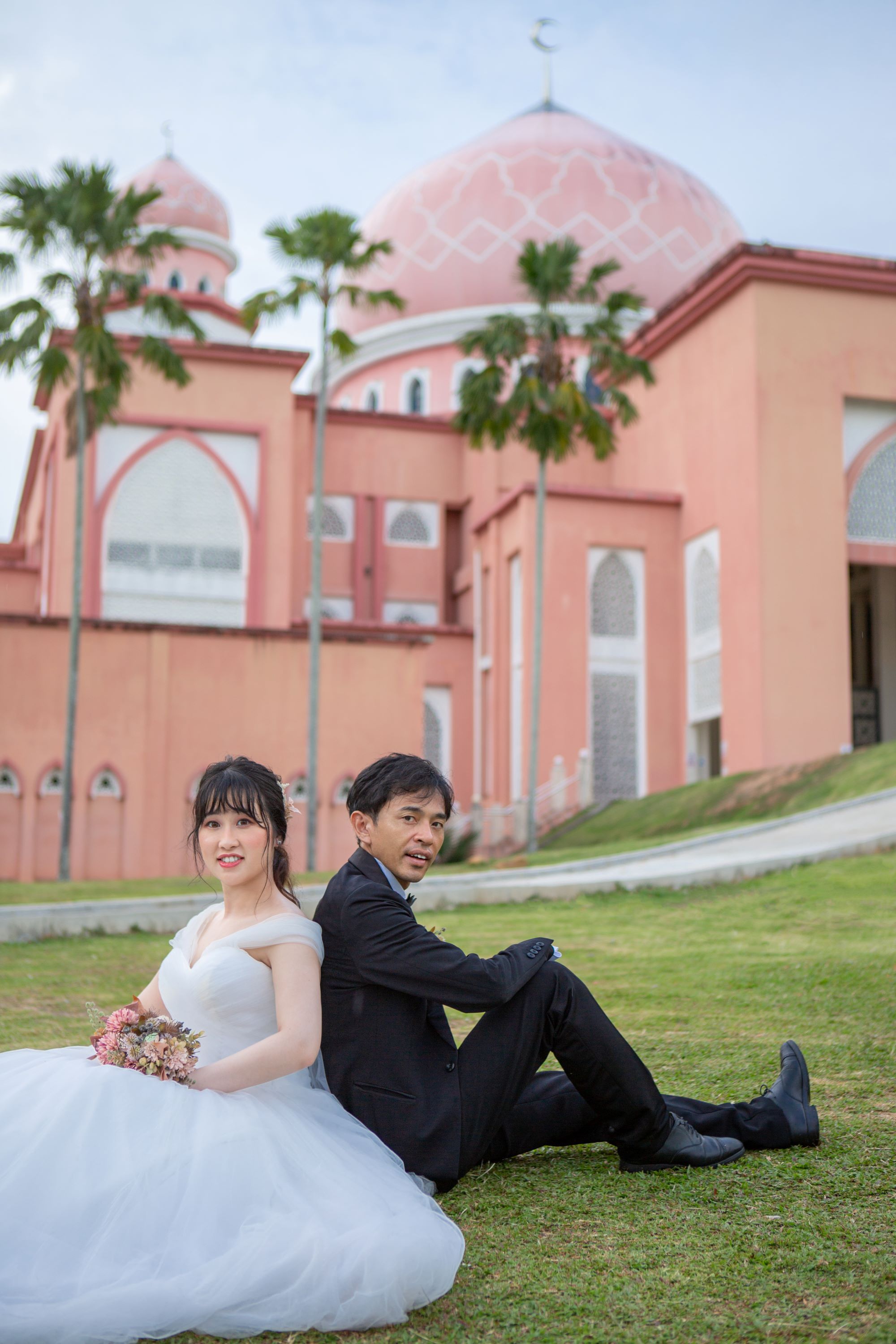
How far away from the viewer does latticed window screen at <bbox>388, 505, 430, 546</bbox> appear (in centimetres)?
3033

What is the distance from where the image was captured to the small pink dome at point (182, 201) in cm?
3238

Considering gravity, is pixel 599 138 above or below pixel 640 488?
Answer: above

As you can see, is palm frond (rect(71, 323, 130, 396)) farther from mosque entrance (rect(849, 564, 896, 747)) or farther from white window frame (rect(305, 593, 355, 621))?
mosque entrance (rect(849, 564, 896, 747))

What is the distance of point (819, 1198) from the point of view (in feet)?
10.4

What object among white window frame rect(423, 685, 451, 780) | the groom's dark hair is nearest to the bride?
the groom's dark hair

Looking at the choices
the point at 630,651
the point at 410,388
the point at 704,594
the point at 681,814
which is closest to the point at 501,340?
the point at 704,594

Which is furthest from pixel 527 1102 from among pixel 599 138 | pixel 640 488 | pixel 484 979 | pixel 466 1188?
pixel 599 138

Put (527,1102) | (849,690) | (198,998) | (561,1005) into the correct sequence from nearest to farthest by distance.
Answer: (198,998)
(561,1005)
(527,1102)
(849,690)

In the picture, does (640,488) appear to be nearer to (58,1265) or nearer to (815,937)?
(815,937)

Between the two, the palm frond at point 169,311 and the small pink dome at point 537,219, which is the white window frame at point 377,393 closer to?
the small pink dome at point 537,219

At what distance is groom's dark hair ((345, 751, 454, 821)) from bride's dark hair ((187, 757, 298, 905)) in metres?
0.18

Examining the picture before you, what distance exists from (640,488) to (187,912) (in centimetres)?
1941

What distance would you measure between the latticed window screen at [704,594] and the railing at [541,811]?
310 centimetres

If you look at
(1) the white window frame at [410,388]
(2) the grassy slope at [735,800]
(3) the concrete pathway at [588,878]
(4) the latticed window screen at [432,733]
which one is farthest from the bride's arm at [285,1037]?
(1) the white window frame at [410,388]
